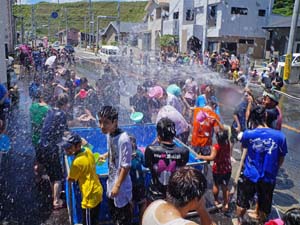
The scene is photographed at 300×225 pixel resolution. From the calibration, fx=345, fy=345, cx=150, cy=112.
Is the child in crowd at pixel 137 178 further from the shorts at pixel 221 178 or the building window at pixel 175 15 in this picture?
the building window at pixel 175 15

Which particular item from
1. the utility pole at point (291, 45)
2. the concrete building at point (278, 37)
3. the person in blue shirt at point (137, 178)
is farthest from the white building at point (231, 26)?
the person in blue shirt at point (137, 178)

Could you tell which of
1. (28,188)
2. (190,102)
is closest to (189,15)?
(190,102)

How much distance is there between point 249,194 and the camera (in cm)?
418

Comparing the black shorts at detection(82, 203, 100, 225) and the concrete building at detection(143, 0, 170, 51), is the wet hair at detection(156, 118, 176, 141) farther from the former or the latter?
the concrete building at detection(143, 0, 170, 51)

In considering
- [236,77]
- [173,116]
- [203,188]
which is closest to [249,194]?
[173,116]

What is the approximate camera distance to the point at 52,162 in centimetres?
516

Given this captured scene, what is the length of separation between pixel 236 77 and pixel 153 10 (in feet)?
107

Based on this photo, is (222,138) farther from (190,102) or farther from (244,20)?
(244,20)

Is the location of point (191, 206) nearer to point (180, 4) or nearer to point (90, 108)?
point (90, 108)

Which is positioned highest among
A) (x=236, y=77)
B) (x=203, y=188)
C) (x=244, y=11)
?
(x=244, y=11)

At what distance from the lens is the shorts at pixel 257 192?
13.3 feet

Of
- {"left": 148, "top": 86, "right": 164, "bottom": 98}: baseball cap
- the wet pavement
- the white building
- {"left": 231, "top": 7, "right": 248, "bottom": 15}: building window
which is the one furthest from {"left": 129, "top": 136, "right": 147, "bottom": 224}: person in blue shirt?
{"left": 231, "top": 7, "right": 248, "bottom": 15}: building window

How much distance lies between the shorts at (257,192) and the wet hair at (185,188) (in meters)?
2.10

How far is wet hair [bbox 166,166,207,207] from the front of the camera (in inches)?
85.3
